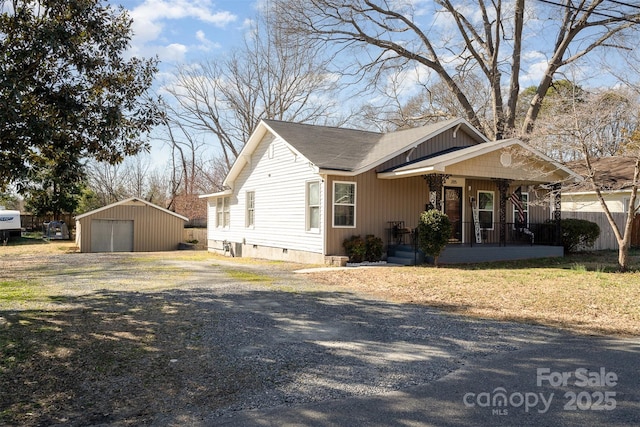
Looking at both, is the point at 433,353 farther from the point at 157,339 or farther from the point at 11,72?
the point at 11,72

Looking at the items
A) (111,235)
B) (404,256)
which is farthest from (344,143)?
(111,235)

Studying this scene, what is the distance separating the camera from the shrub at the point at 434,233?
1457 centimetres

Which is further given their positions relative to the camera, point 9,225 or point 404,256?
point 9,225

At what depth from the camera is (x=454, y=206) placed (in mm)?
18359

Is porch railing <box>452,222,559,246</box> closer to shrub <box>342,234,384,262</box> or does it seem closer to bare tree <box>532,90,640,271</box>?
shrub <box>342,234,384,262</box>

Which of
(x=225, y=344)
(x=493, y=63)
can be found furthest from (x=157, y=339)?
(x=493, y=63)

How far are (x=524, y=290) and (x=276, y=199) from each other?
34.5 ft

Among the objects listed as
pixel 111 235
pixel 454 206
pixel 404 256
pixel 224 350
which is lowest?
pixel 224 350

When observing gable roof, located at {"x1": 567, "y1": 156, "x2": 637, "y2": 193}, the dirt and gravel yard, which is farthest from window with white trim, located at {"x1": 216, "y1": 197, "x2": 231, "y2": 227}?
gable roof, located at {"x1": 567, "y1": 156, "x2": 637, "y2": 193}

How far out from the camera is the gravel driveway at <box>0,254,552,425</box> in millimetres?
4406

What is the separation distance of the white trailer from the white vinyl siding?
64.9 ft

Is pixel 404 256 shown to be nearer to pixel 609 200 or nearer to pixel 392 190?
pixel 392 190

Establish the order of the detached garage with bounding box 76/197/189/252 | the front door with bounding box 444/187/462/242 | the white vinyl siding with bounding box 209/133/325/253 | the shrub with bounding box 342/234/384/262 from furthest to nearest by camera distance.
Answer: the detached garage with bounding box 76/197/189/252, the front door with bounding box 444/187/462/242, the white vinyl siding with bounding box 209/133/325/253, the shrub with bounding box 342/234/384/262

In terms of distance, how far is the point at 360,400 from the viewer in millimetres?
4398
